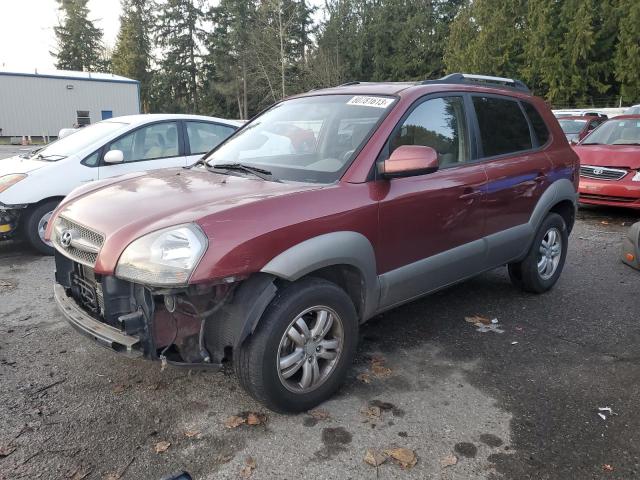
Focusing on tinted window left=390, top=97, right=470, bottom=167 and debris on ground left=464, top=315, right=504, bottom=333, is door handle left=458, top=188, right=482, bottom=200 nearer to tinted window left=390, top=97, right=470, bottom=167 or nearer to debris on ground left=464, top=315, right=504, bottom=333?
tinted window left=390, top=97, right=470, bottom=167

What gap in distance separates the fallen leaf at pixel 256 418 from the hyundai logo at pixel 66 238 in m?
1.42

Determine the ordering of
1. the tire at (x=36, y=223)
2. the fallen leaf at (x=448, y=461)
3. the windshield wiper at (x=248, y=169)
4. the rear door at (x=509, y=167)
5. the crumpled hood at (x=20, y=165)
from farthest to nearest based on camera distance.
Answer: the crumpled hood at (x=20, y=165), the tire at (x=36, y=223), the rear door at (x=509, y=167), the windshield wiper at (x=248, y=169), the fallen leaf at (x=448, y=461)

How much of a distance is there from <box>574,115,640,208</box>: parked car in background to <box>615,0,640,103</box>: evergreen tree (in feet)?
76.6

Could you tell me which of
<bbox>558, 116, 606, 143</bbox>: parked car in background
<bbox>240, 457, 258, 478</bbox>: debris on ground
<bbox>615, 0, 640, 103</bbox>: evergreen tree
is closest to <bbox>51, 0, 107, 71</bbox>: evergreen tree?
<bbox>615, 0, 640, 103</bbox>: evergreen tree

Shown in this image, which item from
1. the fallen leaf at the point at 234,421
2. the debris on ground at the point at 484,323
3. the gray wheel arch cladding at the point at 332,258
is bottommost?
the fallen leaf at the point at 234,421

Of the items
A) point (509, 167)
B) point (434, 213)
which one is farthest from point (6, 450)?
point (509, 167)

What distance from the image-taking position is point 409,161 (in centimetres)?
311

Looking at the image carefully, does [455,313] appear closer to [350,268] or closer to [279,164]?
[350,268]

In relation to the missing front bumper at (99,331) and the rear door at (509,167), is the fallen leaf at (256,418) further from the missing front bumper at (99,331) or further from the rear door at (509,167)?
the rear door at (509,167)

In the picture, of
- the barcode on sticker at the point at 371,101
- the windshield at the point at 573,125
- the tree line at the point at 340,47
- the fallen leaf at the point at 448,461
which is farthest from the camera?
the tree line at the point at 340,47

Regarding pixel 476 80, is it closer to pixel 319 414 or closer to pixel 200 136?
pixel 319 414

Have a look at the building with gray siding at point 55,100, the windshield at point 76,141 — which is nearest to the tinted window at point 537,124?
the windshield at point 76,141

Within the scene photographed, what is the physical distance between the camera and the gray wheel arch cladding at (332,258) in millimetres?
2729

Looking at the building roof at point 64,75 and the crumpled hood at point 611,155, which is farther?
the building roof at point 64,75
